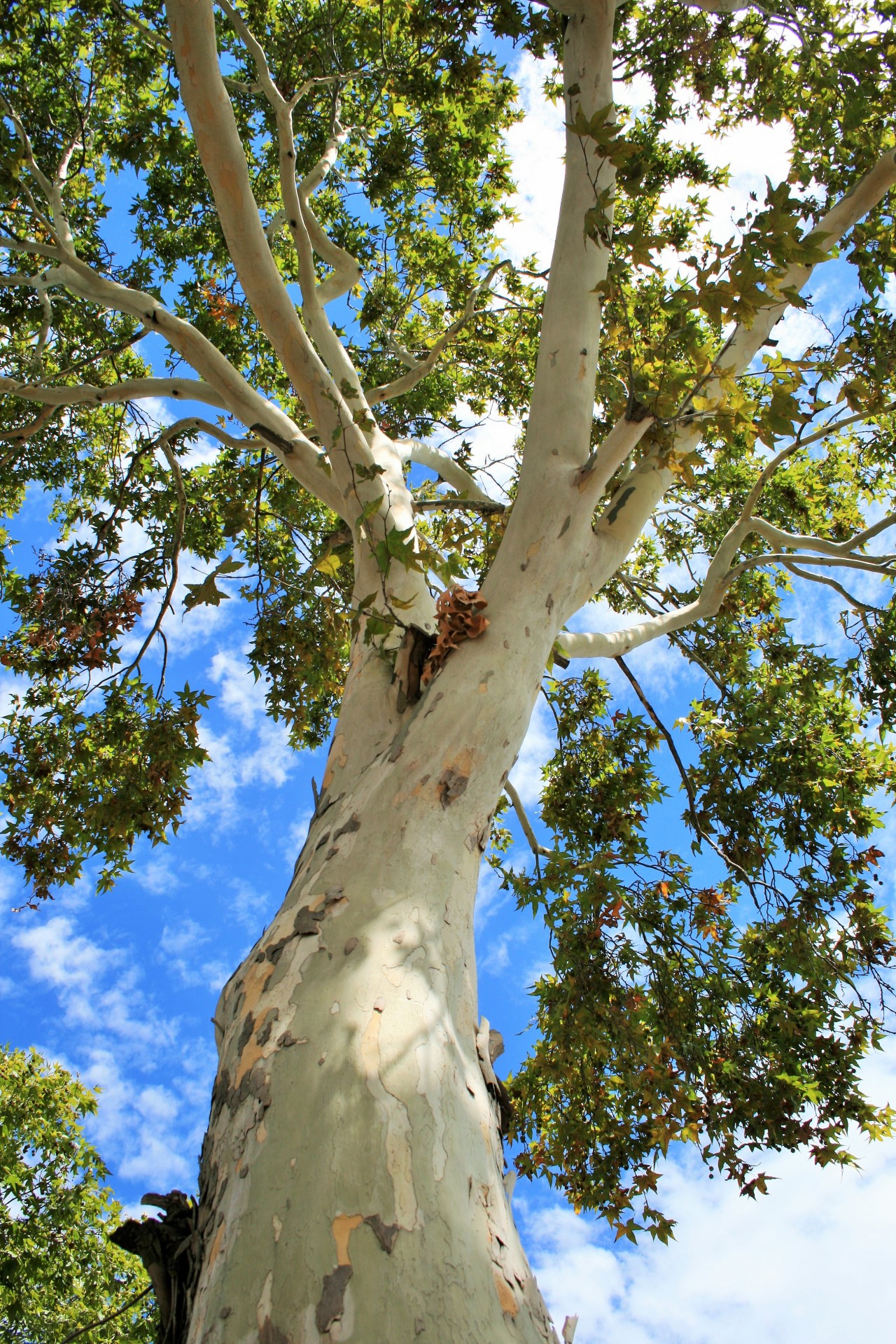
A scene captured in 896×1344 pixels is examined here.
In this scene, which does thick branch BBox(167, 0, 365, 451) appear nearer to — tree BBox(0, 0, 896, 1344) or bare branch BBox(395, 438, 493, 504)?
tree BBox(0, 0, 896, 1344)

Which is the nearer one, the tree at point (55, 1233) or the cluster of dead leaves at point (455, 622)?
the cluster of dead leaves at point (455, 622)

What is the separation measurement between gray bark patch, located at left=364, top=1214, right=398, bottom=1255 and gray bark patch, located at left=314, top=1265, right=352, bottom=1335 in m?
0.06

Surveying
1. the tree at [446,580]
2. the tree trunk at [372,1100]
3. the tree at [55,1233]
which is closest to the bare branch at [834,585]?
the tree at [446,580]

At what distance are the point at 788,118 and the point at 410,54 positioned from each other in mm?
3258

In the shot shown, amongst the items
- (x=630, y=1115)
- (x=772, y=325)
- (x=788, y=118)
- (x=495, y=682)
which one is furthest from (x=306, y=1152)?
(x=788, y=118)

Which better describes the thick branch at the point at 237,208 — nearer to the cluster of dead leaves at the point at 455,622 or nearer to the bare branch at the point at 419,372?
the cluster of dead leaves at the point at 455,622

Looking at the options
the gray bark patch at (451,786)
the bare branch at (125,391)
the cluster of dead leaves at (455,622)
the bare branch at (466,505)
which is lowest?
the gray bark patch at (451,786)

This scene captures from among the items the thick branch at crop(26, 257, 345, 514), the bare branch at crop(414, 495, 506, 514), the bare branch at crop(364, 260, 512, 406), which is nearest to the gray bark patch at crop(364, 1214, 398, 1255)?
the thick branch at crop(26, 257, 345, 514)

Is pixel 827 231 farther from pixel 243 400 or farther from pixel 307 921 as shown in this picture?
pixel 307 921

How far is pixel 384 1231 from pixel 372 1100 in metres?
0.22

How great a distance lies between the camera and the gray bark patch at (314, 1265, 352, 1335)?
1180mm

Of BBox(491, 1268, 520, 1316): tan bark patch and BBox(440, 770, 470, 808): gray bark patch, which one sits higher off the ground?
BBox(440, 770, 470, 808): gray bark patch

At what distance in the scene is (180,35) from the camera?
3.07m

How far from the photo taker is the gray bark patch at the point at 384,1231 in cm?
128
